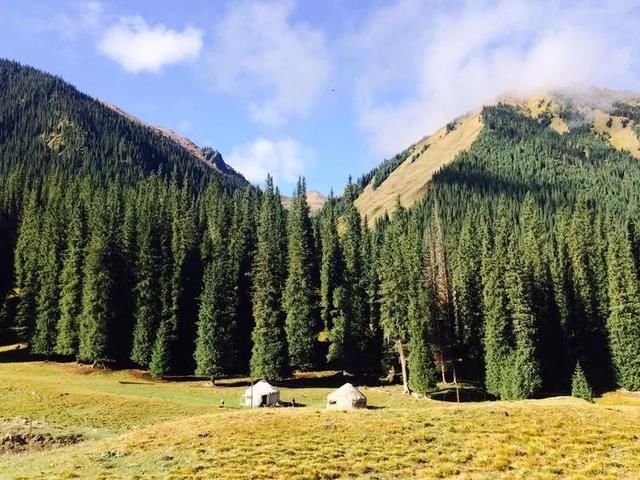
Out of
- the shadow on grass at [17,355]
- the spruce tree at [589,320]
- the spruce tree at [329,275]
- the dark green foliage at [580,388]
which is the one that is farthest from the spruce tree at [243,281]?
the spruce tree at [589,320]

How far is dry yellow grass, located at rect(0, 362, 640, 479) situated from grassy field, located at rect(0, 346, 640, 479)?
0.06 metres

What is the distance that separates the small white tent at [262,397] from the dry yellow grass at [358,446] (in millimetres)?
11309

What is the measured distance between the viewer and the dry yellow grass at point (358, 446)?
1079 inches

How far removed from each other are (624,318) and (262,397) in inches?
1864

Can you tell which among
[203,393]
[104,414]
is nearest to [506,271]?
[203,393]

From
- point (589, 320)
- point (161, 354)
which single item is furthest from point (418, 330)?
point (161, 354)

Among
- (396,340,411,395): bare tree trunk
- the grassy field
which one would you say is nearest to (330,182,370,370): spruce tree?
(396,340,411,395): bare tree trunk

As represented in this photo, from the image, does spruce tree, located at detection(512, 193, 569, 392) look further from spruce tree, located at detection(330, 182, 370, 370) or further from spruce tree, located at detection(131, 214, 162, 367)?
spruce tree, located at detection(131, 214, 162, 367)

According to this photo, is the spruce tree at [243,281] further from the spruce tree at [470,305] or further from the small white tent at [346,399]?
the spruce tree at [470,305]

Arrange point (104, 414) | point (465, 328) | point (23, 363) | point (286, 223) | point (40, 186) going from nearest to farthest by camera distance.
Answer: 1. point (104, 414)
2. point (23, 363)
3. point (465, 328)
4. point (286, 223)
5. point (40, 186)

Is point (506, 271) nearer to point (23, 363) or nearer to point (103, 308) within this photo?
point (103, 308)

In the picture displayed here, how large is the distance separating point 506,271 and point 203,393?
3893 cm

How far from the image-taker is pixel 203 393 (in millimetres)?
64500

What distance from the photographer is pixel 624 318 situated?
72375 millimetres
